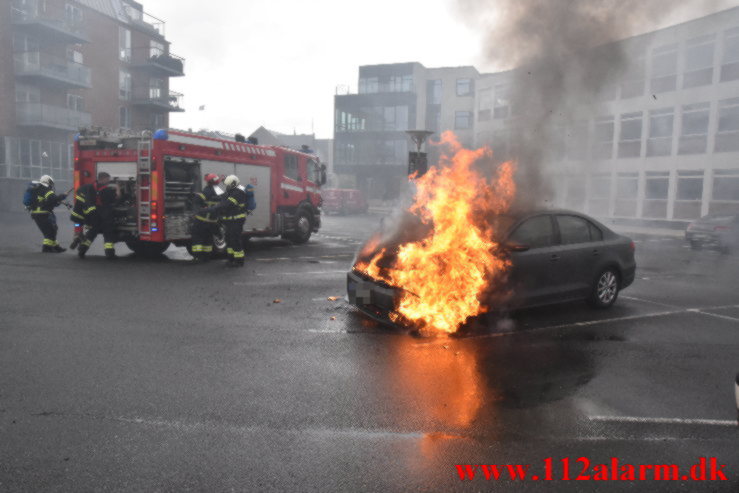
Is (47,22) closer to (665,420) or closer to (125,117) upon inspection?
(125,117)

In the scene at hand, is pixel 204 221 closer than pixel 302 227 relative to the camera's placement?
Yes

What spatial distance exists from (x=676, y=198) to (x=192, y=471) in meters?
28.8

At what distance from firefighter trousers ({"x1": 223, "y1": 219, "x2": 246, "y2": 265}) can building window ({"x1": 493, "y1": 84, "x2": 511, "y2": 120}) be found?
546 cm

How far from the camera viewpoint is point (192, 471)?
9.86ft

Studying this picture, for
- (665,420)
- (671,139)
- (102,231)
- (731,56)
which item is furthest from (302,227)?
(671,139)

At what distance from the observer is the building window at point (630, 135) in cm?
2752

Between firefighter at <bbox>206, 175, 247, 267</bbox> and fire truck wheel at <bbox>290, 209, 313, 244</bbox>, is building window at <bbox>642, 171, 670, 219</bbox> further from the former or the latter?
firefighter at <bbox>206, 175, 247, 267</bbox>

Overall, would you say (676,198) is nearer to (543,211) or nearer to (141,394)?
(543,211)

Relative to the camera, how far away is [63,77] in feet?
95.4

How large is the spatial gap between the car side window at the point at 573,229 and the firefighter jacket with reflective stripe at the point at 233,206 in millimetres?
6302

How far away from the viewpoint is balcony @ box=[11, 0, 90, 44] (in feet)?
89.6

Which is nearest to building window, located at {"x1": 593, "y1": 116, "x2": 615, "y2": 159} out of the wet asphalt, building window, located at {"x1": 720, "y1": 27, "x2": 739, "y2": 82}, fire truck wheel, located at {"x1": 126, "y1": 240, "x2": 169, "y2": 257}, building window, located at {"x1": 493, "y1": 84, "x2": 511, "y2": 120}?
building window, located at {"x1": 720, "y1": 27, "x2": 739, "y2": 82}

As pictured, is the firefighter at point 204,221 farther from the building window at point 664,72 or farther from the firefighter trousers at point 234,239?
the building window at point 664,72

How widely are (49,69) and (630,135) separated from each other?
31.5 m
